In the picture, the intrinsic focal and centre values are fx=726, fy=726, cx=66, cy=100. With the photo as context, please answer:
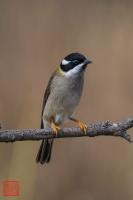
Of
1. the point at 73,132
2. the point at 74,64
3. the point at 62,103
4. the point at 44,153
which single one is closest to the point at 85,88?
the point at 44,153

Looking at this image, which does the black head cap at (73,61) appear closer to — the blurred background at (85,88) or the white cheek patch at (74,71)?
the white cheek patch at (74,71)

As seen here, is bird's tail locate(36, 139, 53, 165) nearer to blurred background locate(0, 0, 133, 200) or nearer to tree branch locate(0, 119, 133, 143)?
blurred background locate(0, 0, 133, 200)

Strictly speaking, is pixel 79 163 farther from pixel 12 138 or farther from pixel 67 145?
pixel 12 138

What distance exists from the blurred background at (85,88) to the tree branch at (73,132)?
1787mm

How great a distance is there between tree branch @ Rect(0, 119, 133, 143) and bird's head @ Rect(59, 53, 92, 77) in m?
0.92

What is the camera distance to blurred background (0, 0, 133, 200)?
22.7 ft

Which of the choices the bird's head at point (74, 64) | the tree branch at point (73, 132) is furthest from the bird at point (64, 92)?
the tree branch at point (73, 132)

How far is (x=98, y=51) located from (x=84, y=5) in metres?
0.68

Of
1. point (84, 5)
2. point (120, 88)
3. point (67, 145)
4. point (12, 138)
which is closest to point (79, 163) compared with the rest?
point (67, 145)

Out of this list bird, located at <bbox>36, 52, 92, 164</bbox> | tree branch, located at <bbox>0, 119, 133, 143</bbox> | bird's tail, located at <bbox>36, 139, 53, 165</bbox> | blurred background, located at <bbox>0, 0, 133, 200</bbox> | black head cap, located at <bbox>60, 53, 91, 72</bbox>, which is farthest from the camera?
blurred background, located at <bbox>0, 0, 133, 200</bbox>

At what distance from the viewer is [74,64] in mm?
5520

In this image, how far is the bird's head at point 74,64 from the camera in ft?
17.9

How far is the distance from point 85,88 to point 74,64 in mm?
1975

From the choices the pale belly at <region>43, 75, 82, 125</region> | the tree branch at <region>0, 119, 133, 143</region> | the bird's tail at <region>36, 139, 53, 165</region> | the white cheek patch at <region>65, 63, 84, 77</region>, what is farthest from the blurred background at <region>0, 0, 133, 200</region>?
the tree branch at <region>0, 119, 133, 143</region>
